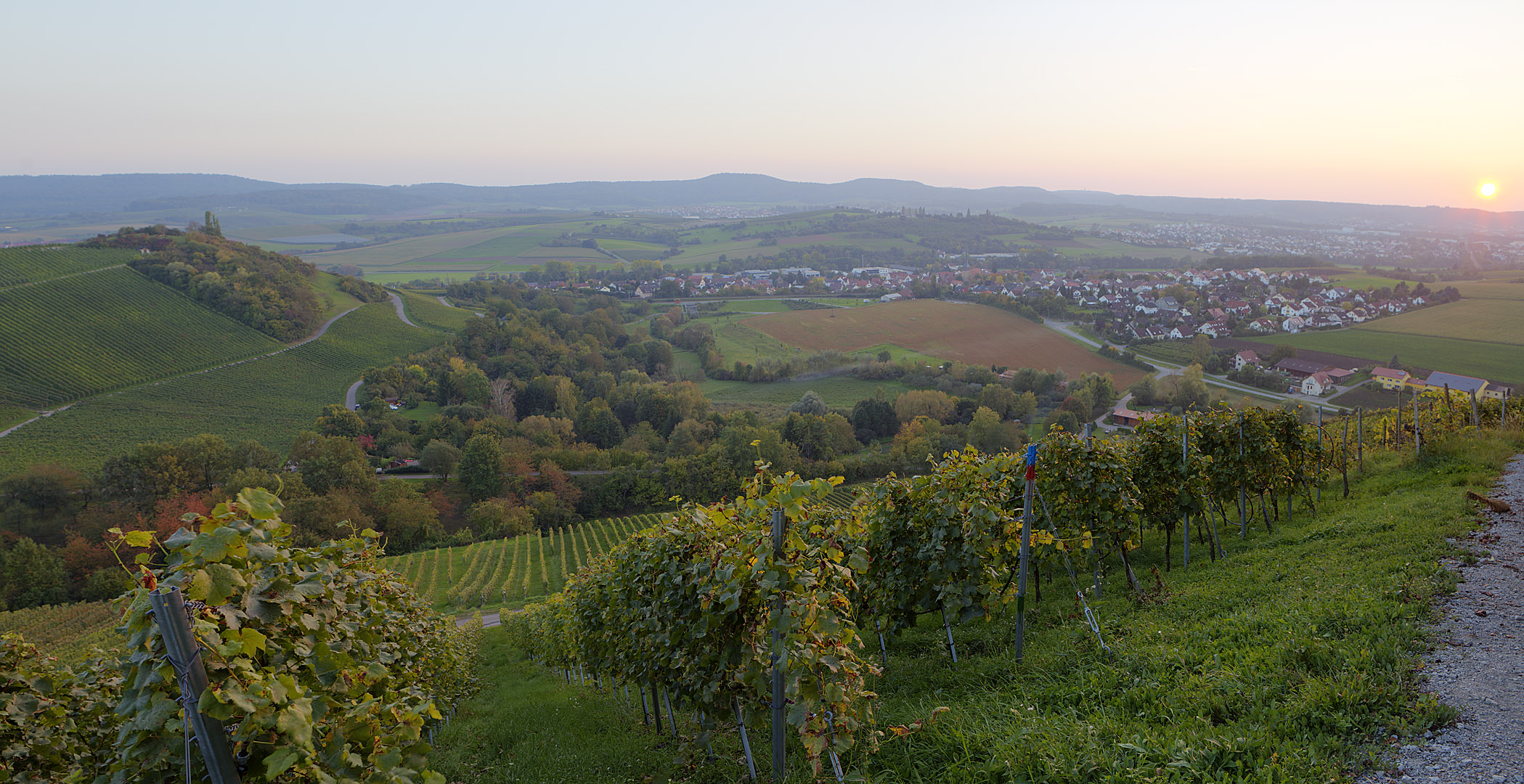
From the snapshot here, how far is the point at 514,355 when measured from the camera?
81125 millimetres

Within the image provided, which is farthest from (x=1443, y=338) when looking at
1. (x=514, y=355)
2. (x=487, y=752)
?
(x=514, y=355)

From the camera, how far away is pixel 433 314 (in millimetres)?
95375

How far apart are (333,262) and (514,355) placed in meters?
107

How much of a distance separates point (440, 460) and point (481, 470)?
565cm

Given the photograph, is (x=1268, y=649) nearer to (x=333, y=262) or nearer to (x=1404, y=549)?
(x=1404, y=549)

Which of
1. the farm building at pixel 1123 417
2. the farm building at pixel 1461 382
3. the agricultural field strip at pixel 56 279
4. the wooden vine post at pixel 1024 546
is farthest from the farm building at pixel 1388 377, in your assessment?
the agricultural field strip at pixel 56 279

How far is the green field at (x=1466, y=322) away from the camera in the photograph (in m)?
47.9

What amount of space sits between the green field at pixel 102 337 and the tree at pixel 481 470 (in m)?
36.6

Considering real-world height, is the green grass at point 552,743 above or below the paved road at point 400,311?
below

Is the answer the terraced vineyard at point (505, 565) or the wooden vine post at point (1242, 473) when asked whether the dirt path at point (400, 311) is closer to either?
the terraced vineyard at point (505, 565)

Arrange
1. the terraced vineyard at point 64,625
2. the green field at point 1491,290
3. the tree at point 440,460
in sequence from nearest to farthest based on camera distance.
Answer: the terraced vineyard at point 64,625
the tree at point 440,460
the green field at point 1491,290

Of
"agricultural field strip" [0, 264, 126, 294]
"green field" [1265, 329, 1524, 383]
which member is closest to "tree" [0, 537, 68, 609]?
"agricultural field strip" [0, 264, 126, 294]

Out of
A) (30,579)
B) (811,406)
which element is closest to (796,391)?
(811,406)

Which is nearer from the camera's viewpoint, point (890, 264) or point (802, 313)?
point (802, 313)
